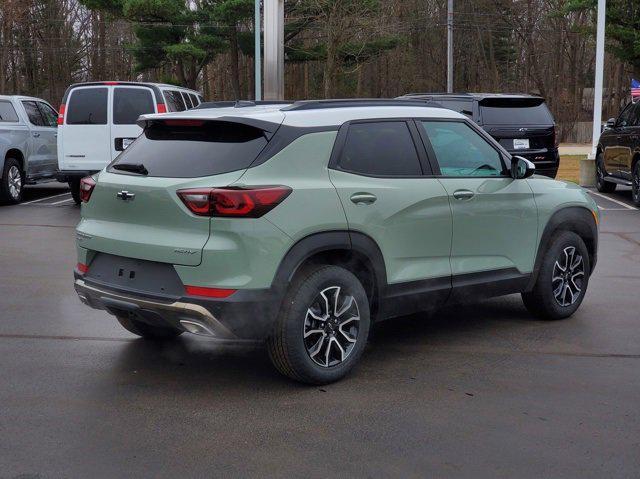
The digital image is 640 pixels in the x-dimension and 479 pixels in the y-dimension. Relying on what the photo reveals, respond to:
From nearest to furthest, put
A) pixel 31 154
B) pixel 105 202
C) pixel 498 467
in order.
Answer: pixel 498 467, pixel 105 202, pixel 31 154

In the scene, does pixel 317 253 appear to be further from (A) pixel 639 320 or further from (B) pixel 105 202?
(A) pixel 639 320

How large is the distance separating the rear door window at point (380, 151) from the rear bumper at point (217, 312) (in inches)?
42.1

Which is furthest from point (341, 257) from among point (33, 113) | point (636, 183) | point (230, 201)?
point (33, 113)

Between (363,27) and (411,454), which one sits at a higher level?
(363,27)

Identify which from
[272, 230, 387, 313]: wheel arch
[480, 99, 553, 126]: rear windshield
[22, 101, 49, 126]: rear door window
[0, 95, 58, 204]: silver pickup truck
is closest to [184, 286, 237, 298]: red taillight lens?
[272, 230, 387, 313]: wheel arch

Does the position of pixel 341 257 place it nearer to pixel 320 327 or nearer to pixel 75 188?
pixel 320 327

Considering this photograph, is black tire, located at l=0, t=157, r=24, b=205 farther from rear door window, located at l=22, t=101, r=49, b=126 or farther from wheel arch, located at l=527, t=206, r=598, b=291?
wheel arch, located at l=527, t=206, r=598, b=291

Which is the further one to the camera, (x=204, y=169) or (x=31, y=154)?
(x=31, y=154)

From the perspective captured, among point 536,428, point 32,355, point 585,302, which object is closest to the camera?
point 536,428

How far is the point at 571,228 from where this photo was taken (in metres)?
7.10

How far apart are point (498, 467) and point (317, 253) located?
173 cm

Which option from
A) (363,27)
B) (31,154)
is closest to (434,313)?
(31,154)

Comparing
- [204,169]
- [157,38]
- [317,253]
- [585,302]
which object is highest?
[157,38]

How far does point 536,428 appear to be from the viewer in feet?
15.3
